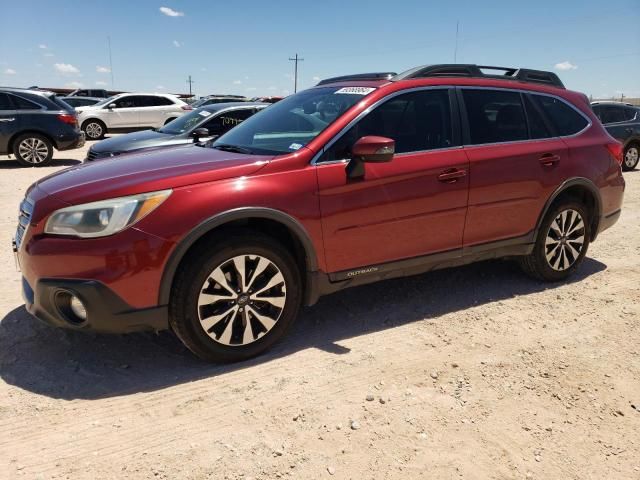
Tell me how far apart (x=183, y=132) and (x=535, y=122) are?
5594 millimetres

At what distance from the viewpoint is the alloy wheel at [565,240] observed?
4.36 metres

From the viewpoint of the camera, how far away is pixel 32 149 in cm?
1108

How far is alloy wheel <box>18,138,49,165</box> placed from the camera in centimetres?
1100

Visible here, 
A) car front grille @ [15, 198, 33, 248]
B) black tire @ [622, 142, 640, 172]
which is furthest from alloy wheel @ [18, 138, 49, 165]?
black tire @ [622, 142, 640, 172]

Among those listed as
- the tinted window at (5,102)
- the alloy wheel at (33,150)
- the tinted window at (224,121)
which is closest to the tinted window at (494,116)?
the tinted window at (224,121)

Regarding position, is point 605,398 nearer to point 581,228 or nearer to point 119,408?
point 581,228

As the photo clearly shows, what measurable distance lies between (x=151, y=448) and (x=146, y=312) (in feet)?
2.35

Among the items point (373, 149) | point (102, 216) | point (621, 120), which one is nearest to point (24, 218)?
point (102, 216)

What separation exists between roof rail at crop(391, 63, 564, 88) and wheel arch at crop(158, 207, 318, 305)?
4.67 ft

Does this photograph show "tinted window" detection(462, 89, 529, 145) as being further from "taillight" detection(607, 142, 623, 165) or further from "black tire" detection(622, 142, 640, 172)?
"black tire" detection(622, 142, 640, 172)

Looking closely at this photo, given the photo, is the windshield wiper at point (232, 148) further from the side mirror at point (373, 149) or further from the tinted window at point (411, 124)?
the side mirror at point (373, 149)

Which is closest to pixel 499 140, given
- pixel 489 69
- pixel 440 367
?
pixel 489 69

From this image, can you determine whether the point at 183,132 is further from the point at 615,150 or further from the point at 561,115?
the point at 615,150

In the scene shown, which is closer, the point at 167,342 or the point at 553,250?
the point at 167,342
